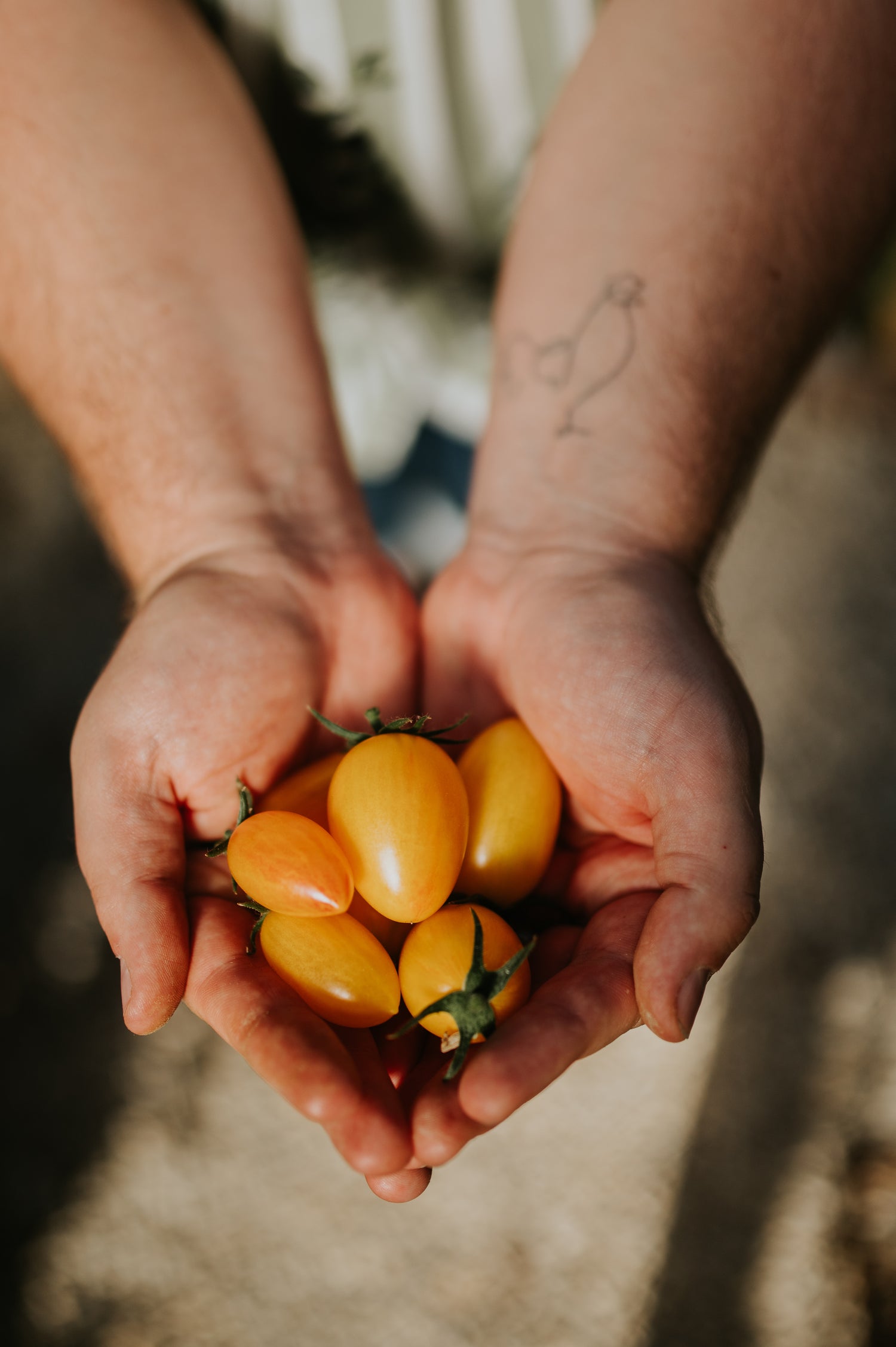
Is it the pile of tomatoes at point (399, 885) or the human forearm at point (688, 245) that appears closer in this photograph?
the pile of tomatoes at point (399, 885)

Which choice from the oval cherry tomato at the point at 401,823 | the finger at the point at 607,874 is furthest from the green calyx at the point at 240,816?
the finger at the point at 607,874

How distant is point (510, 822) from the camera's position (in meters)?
1.43

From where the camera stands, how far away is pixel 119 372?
5.92 ft

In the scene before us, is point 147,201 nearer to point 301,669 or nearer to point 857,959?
point 301,669

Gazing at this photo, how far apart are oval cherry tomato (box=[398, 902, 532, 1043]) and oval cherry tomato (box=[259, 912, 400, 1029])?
0.04 meters

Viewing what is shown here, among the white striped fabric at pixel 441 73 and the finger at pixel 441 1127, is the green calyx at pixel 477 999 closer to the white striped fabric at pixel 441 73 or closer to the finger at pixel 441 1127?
the finger at pixel 441 1127

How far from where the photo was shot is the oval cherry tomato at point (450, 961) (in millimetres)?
1226

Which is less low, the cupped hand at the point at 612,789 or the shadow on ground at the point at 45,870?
the cupped hand at the point at 612,789

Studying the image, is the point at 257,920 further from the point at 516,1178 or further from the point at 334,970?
the point at 516,1178

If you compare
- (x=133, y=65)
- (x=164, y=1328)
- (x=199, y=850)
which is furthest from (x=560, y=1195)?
(x=133, y=65)

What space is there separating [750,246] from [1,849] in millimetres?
2561

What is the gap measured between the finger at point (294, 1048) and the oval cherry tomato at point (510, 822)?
305 millimetres

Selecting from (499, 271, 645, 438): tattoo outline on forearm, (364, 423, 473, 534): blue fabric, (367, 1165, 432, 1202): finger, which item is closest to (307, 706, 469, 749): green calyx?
(367, 1165, 432, 1202): finger

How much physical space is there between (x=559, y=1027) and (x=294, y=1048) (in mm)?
331
